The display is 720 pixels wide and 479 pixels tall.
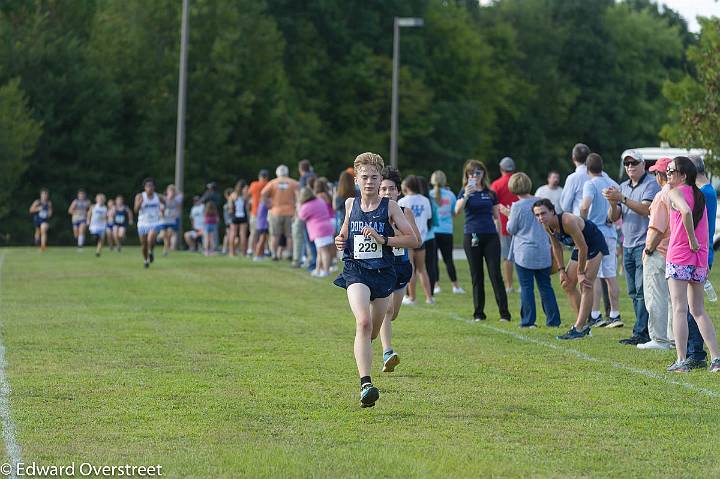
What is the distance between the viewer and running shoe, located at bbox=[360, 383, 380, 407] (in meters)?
9.94

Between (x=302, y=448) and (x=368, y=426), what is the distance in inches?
35.4

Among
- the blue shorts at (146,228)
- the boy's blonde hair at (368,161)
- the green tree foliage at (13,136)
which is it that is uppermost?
the green tree foliage at (13,136)

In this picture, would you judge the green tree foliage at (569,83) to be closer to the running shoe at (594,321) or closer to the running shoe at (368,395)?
the running shoe at (594,321)

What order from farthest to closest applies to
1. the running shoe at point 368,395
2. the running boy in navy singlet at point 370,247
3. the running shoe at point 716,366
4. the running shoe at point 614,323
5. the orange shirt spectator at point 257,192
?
the orange shirt spectator at point 257,192 → the running shoe at point 614,323 → the running shoe at point 716,366 → the running boy in navy singlet at point 370,247 → the running shoe at point 368,395

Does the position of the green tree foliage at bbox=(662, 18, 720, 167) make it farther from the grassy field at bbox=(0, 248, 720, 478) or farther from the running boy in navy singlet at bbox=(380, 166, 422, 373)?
the running boy in navy singlet at bbox=(380, 166, 422, 373)

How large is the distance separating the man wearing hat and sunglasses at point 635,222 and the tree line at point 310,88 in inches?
1223

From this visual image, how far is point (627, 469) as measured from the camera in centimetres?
804

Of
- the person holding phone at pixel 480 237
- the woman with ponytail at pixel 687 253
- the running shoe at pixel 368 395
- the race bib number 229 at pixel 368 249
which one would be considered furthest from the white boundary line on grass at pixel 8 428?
the person holding phone at pixel 480 237

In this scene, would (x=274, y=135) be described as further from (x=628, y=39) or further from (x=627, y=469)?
(x=627, y=469)

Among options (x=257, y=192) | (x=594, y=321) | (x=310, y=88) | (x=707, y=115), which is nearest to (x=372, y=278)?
(x=594, y=321)

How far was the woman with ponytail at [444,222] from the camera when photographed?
2223cm

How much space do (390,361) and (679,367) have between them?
8.07 feet

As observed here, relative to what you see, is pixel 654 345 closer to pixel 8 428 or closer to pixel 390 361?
pixel 390 361

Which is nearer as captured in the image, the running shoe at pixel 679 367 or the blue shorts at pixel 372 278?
the blue shorts at pixel 372 278
